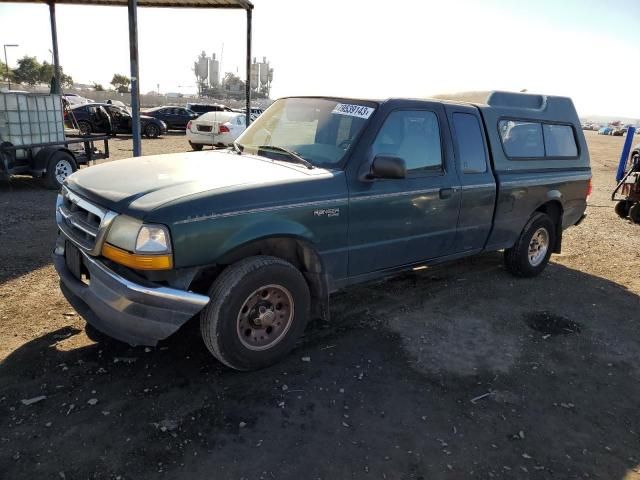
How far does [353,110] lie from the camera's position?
3932 mm

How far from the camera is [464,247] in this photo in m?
4.77

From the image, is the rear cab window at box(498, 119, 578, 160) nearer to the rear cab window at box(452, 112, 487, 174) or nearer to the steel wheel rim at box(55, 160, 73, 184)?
the rear cab window at box(452, 112, 487, 174)

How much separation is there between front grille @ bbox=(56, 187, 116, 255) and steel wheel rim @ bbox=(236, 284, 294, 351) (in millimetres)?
→ 999

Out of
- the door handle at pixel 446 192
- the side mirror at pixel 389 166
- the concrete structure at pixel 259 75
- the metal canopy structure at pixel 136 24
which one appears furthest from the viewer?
the concrete structure at pixel 259 75

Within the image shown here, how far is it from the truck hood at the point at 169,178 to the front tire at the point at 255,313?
568mm

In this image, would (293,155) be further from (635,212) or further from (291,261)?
(635,212)

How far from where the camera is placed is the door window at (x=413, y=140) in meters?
3.90

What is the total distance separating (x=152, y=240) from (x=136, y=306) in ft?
1.33

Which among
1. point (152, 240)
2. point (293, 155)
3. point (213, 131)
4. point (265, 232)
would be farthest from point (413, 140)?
point (213, 131)

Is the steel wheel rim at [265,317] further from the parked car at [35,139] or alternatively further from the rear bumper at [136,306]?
the parked car at [35,139]

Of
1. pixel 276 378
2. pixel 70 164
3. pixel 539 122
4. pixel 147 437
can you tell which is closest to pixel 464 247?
pixel 539 122

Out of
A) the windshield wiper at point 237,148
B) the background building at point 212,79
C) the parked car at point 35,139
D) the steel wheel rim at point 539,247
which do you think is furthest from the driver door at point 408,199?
the background building at point 212,79

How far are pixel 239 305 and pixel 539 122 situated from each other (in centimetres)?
417

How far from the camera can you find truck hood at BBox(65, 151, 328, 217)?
9.75 feet
